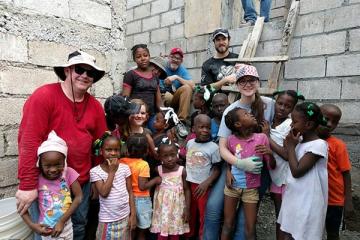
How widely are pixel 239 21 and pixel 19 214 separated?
5384 mm

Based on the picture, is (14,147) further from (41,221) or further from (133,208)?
(133,208)

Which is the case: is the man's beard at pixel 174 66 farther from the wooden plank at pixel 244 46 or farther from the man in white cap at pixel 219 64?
the wooden plank at pixel 244 46

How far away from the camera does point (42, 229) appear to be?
229cm

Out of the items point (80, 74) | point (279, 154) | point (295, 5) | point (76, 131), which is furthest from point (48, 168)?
point (295, 5)

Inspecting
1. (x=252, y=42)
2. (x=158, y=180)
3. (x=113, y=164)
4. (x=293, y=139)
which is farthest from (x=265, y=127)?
(x=252, y=42)

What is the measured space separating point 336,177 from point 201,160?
1136 mm

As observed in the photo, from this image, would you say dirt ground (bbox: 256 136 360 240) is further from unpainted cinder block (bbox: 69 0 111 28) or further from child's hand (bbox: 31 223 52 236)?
unpainted cinder block (bbox: 69 0 111 28)

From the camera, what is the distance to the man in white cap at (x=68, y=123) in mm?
2254

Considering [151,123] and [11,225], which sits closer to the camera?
[11,225]

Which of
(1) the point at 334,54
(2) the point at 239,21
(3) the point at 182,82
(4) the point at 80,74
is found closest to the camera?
(4) the point at 80,74

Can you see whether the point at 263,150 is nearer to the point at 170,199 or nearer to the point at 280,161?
the point at 280,161

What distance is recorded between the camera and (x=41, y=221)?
91.8 inches

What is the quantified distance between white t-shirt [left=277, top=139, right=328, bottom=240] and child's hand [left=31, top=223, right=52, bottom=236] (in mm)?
1778

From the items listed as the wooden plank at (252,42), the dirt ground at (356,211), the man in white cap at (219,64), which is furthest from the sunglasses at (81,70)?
the wooden plank at (252,42)
